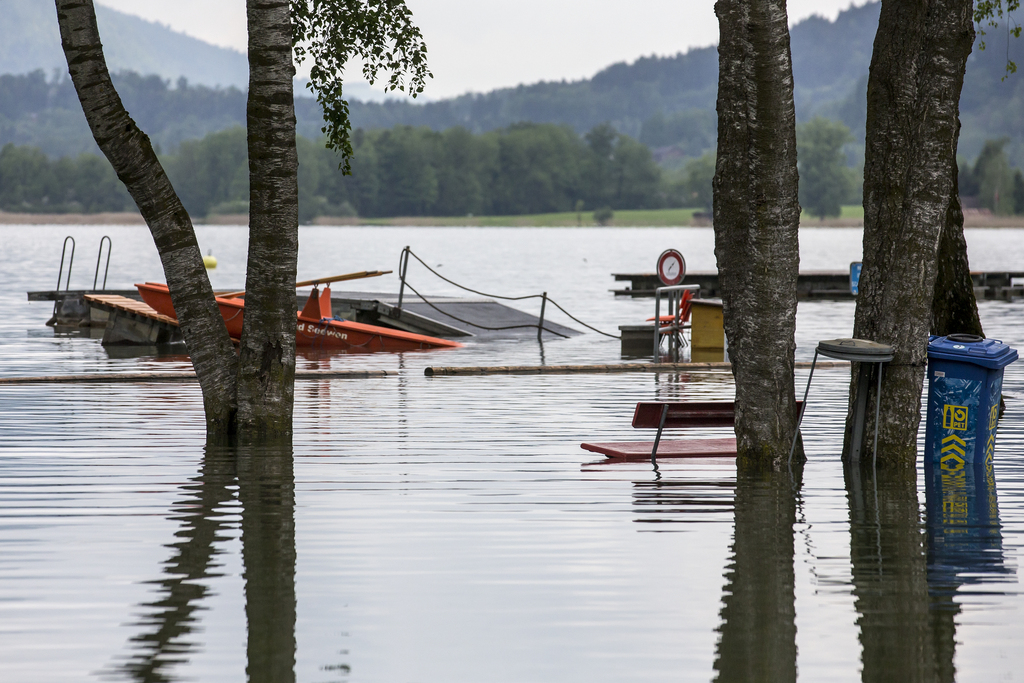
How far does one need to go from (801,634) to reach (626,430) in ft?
20.4

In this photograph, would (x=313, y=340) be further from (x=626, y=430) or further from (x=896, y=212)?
(x=896, y=212)

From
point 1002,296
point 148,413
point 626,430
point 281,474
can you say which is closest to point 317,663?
point 281,474

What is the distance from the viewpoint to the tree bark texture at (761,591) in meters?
4.95

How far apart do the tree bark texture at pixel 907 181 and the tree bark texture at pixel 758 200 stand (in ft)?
2.63

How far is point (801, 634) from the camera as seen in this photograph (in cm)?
530

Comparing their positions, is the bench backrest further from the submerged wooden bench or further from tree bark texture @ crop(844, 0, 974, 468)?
tree bark texture @ crop(844, 0, 974, 468)

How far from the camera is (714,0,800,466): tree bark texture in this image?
329 inches

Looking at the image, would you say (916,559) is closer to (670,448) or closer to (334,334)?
(670,448)

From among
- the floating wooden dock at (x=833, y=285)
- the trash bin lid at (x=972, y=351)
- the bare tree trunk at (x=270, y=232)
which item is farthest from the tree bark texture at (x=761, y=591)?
the floating wooden dock at (x=833, y=285)

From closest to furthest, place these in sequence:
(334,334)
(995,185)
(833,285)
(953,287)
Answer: (953,287) < (334,334) < (833,285) < (995,185)

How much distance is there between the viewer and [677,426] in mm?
9250

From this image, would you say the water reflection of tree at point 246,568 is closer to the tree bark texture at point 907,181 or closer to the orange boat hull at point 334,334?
the tree bark texture at point 907,181

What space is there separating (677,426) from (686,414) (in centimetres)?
11

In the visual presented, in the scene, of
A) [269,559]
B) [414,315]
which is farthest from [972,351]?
[414,315]
